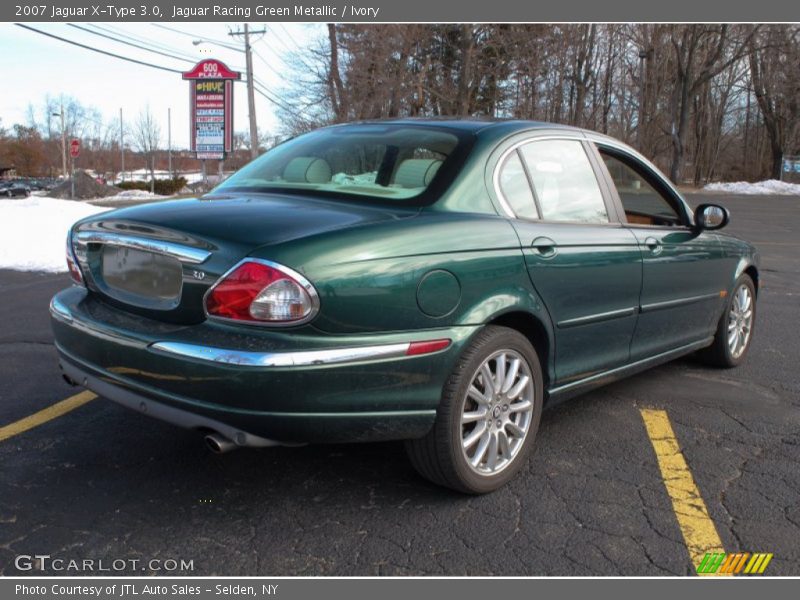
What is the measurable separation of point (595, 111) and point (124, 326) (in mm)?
43649

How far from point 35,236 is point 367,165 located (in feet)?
30.7

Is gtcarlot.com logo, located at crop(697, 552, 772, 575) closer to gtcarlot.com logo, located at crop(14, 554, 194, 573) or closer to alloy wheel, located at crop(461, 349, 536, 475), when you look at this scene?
alloy wheel, located at crop(461, 349, 536, 475)

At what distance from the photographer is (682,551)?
8.54ft

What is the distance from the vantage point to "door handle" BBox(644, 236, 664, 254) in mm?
3836

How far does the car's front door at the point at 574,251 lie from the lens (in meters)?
3.19

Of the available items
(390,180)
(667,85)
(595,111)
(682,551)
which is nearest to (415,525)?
(682,551)

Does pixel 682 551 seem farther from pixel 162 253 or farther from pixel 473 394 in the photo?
pixel 162 253

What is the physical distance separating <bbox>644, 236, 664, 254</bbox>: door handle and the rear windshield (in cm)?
126

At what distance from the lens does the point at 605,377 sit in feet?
12.0

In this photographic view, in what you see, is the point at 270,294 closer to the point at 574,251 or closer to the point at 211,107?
the point at 574,251

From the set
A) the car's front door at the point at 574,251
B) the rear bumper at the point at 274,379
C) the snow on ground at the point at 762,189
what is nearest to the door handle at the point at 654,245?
the car's front door at the point at 574,251

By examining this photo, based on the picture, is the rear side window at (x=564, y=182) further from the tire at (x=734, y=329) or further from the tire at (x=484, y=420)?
the tire at (x=734, y=329)

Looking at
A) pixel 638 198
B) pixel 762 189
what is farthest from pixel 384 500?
pixel 762 189

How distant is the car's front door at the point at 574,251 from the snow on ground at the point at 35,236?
762cm
